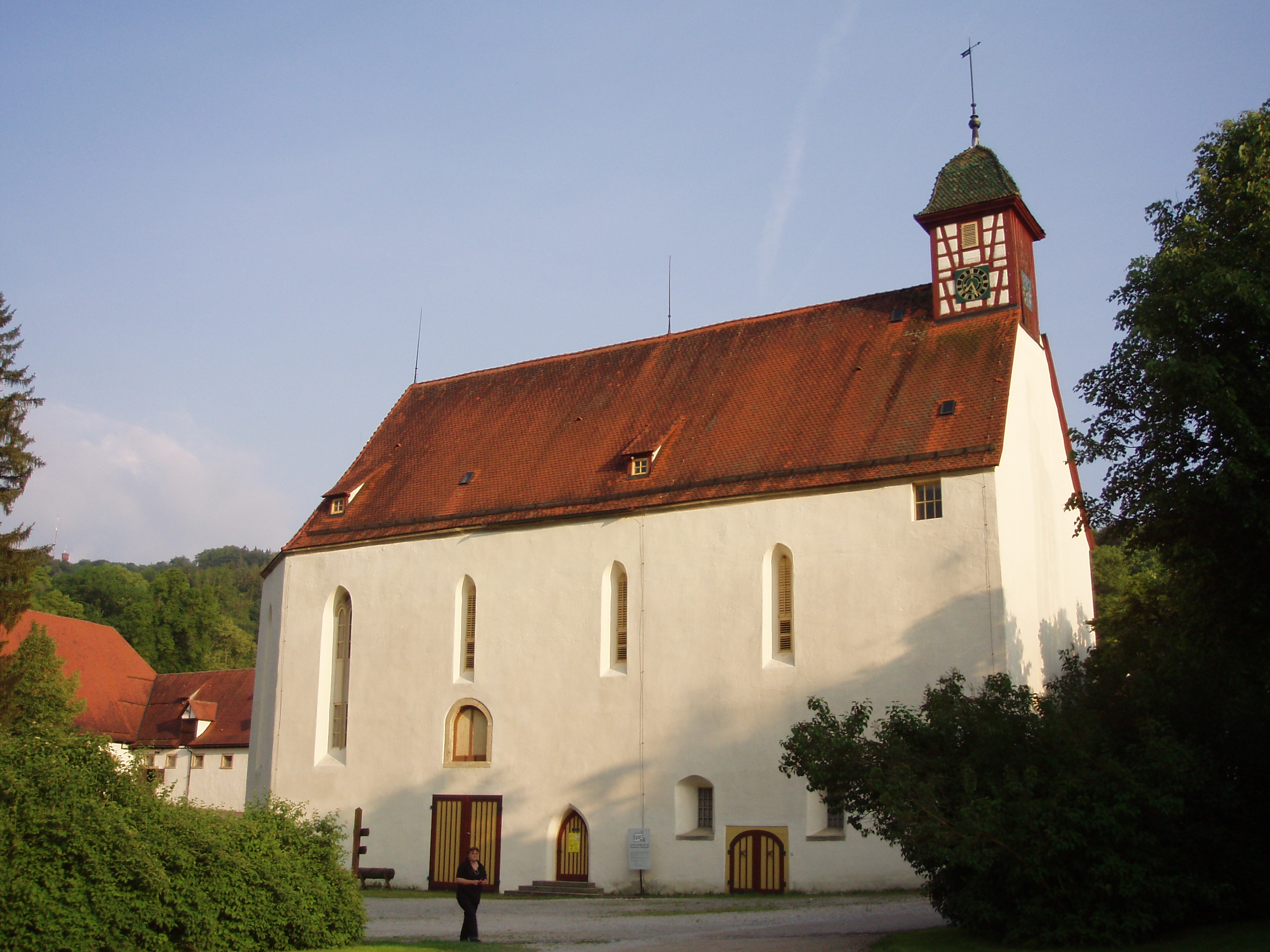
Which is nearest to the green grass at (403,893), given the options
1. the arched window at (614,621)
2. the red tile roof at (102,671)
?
the arched window at (614,621)

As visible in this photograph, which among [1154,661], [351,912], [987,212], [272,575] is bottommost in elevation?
[351,912]

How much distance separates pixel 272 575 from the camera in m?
→ 31.6

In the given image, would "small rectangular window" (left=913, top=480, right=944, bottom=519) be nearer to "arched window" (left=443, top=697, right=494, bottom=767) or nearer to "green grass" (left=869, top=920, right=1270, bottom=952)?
"green grass" (left=869, top=920, right=1270, bottom=952)

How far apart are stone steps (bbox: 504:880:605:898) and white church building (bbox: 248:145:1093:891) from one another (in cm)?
19

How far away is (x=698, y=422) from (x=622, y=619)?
4674mm

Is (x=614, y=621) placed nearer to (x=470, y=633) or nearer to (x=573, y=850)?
(x=470, y=633)

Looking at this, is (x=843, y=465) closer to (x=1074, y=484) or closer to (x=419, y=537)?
(x=1074, y=484)

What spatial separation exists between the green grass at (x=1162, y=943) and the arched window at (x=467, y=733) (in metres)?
13.3

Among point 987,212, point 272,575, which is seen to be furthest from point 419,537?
point 987,212

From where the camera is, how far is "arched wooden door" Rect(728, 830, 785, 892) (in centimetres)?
2164

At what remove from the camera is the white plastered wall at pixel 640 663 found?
2147 centimetres

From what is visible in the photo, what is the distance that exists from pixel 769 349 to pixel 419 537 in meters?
9.11

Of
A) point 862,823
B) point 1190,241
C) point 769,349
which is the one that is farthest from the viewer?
point 769,349

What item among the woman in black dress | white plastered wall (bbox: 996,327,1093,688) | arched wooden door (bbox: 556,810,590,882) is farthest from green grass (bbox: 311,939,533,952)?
white plastered wall (bbox: 996,327,1093,688)
